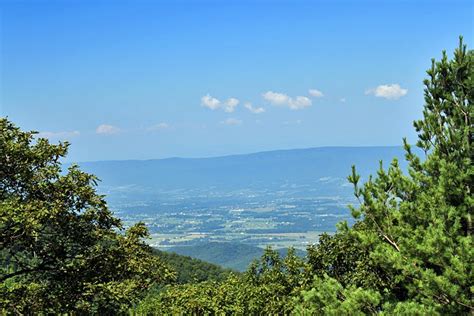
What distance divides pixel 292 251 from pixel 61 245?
9862mm

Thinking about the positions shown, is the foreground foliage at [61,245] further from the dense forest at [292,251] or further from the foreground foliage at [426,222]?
the foreground foliage at [426,222]

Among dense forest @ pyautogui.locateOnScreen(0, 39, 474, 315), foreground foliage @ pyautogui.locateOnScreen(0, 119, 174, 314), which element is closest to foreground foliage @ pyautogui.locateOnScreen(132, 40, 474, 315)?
dense forest @ pyautogui.locateOnScreen(0, 39, 474, 315)

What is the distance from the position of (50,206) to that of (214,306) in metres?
7.68

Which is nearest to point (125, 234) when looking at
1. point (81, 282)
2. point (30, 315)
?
point (81, 282)

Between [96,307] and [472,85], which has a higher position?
[472,85]

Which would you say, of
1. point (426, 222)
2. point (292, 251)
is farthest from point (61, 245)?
point (426, 222)

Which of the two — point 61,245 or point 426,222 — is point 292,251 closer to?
point 61,245

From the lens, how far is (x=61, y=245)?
54.1 feet

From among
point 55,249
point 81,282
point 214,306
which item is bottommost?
point 214,306

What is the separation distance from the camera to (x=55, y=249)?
53.8ft

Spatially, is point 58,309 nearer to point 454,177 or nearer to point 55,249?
point 55,249

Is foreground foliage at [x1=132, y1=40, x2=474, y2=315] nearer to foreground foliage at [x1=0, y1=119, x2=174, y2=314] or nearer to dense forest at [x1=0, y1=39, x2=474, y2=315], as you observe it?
dense forest at [x1=0, y1=39, x2=474, y2=315]

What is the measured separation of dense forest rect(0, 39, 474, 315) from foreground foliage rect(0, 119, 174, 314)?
0.03m

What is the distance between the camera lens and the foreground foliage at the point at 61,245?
15.7 m
